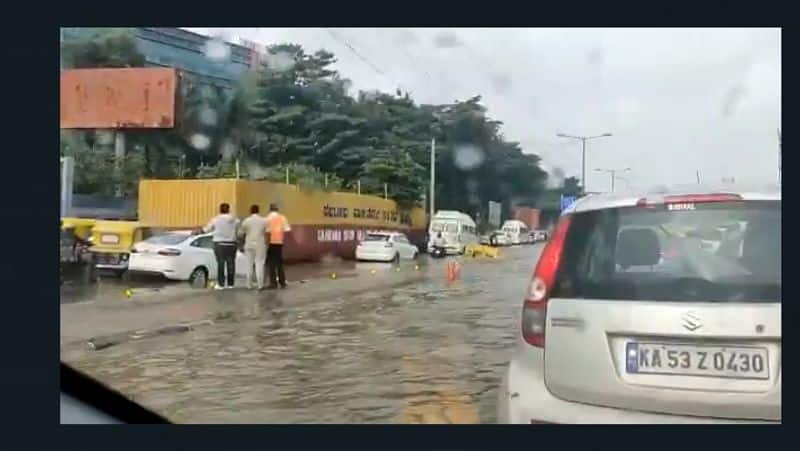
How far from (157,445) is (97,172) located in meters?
1.44

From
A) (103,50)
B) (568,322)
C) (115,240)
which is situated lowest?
(568,322)

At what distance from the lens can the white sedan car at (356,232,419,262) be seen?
5583mm

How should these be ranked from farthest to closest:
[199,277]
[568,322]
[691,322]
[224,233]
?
[199,277]
[224,233]
[568,322]
[691,322]

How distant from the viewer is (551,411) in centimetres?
338

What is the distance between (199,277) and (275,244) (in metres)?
1.32

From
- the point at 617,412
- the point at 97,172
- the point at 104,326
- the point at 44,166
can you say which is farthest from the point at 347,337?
the point at 617,412

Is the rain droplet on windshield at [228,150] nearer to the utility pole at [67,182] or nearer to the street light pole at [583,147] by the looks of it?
the utility pole at [67,182]

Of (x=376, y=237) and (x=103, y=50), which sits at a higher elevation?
(x=103, y=50)

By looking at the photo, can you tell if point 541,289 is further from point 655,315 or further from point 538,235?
point 538,235

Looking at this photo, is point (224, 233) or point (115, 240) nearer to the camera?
point (115, 240)

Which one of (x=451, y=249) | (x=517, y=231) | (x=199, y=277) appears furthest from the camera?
(x=199, y=277)

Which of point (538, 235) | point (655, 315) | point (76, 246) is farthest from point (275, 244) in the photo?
point (655, 315)

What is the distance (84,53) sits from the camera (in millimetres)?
4441

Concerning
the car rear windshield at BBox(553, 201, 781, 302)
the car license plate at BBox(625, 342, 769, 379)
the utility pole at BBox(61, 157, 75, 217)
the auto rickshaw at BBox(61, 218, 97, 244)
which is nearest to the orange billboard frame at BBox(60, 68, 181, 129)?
the utility pole at BBox(61, 157, 75, 217)
